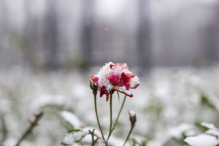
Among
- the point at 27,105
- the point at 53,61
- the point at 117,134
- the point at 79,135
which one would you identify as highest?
the point at 53,61

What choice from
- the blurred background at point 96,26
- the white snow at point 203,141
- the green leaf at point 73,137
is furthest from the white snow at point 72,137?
the blurred background at point 96,26

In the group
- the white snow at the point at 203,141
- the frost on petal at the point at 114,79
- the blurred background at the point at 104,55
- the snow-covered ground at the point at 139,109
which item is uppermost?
the blurred background at the point at 104,55

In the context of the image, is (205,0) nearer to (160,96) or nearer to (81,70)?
(81,70)

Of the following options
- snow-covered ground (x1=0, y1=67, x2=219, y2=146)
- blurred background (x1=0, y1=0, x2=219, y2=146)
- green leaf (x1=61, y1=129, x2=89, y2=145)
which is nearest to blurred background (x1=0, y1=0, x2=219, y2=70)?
blurred background (x1=0, y1=0, x2=219, y2=146)

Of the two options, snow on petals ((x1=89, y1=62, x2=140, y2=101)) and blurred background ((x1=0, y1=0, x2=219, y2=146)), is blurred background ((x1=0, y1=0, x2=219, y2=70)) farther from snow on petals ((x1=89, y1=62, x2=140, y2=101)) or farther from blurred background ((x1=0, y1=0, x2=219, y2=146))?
snow on petals ((x1=89, y1=62, x2=140, y2=101))

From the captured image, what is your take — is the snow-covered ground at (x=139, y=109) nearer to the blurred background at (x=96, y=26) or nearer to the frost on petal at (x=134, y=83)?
the frost on petal at (x=134, y=83)

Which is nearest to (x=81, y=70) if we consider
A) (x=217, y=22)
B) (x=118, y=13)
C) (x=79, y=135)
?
(x=118, y=13)

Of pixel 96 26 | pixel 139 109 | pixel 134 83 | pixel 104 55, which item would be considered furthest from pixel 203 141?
pixel 104 55

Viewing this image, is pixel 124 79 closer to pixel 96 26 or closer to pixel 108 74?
pixel 108 74
